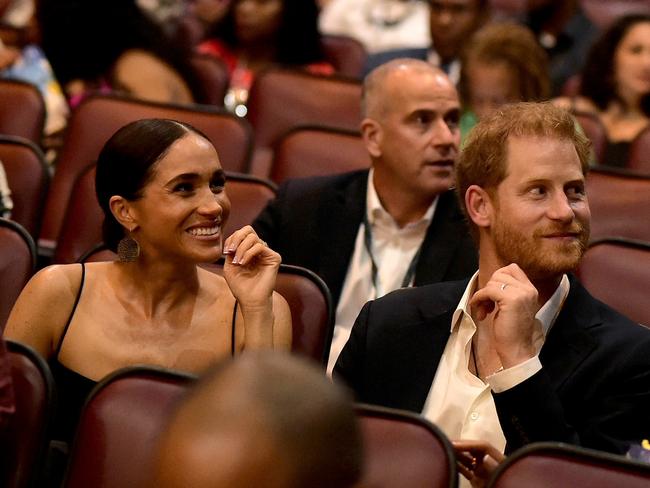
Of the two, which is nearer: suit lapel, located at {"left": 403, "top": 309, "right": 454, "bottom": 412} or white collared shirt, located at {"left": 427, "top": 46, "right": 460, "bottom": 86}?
suit lapel, located at {"left": 403, "top": 309, "right": 454, "bottom": 412}

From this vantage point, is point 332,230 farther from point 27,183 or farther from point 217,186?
point 27,183

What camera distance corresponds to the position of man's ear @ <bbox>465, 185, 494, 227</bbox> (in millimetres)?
2139

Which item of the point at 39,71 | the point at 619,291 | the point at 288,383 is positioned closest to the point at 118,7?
the point at 39,71

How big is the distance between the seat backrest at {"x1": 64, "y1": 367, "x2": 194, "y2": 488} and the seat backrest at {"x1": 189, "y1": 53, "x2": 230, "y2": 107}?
2.25 meters

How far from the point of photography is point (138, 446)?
1.75m

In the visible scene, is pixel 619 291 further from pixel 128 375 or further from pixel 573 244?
pixel 128 375

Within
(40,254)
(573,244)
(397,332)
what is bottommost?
(40,254)

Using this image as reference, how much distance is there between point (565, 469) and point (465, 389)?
1.33 ft

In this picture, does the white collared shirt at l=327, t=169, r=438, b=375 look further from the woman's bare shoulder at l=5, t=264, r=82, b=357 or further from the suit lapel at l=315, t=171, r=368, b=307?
the woman's bare shoulder at l=5, t=264, r=82, b=357

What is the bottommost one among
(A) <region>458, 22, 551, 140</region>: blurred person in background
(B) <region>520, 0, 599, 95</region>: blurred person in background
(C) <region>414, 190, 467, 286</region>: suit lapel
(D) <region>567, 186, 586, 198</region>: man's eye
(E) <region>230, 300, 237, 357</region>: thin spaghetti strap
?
(E) <region>230, 300, 237, 357</region>: thin spaghetti strap

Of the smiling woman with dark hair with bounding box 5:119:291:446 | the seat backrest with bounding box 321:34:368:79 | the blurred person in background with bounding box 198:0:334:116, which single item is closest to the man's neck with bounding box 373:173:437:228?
the smiling woman with dark hair with bounding box 5:119:291:446

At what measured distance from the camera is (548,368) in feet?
6.41

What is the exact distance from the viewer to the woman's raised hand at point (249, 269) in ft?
7.00

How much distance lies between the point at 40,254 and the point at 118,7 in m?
1.46
